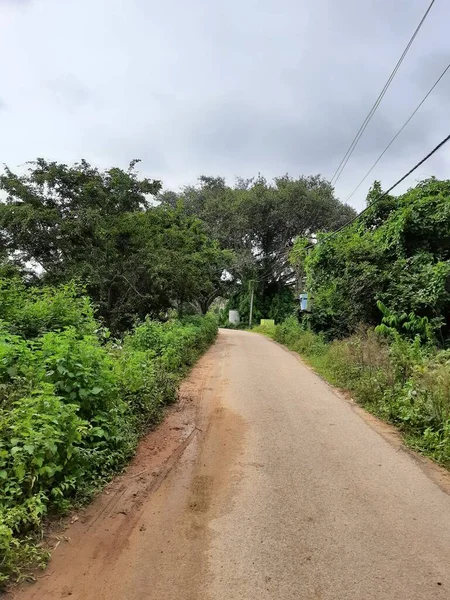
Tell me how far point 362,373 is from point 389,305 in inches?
240

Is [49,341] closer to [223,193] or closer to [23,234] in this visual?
[23,234]

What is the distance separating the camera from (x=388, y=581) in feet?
9.46

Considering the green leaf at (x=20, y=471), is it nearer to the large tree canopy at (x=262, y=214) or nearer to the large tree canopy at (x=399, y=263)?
the large tree canopy at (x=399, y=263)

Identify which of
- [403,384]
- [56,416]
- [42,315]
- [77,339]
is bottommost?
[403,384]

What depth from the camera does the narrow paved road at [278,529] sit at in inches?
111

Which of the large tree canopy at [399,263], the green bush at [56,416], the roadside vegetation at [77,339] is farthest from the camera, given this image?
the large tree canopy at [399,263]

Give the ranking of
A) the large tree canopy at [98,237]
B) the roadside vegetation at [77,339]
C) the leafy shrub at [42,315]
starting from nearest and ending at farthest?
the roadside vegetation at [77,339] → the leafy shrub at [42,315] → the large tree canopy at [98,237]

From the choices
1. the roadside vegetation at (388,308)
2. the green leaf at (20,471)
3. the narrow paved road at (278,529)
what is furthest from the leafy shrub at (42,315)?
the roadside vegetation at (388,308)

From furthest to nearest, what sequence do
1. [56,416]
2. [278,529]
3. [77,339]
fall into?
[77,339]
[56,416]
[278,529]

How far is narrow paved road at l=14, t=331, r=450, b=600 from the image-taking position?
2.81 meters

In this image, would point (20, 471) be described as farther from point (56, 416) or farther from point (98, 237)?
point (98, 237)

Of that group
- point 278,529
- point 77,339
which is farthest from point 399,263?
point 278,529

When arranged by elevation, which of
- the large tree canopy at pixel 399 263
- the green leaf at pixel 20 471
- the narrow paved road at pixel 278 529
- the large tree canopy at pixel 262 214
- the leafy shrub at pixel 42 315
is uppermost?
the large tree canopy at pixel 262 214

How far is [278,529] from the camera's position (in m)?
3.54
